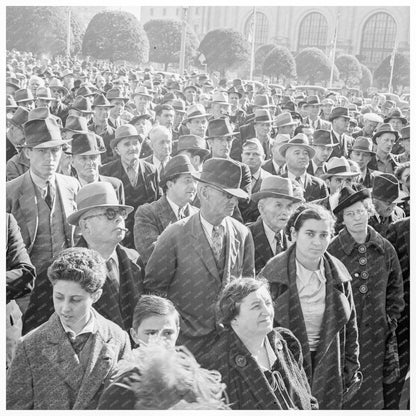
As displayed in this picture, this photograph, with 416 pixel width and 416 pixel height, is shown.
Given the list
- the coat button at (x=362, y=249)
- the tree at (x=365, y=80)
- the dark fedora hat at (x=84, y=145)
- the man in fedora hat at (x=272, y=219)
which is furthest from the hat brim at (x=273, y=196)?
the tree at (x=365, y=80)

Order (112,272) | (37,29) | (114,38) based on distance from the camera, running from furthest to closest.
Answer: (114,38), (37,29), (112,272)

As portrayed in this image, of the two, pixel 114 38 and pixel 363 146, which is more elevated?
pixel 114 38

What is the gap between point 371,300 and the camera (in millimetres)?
5367

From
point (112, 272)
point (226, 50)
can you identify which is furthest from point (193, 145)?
point (226, 50)

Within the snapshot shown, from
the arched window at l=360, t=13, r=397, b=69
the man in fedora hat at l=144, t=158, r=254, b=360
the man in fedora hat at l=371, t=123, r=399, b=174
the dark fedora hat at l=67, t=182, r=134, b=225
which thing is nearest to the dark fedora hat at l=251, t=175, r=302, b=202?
the man in fedora hat at l=144, t=158, r=254, b=360

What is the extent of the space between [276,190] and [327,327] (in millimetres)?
1510

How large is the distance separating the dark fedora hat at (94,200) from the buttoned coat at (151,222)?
831 millimetres

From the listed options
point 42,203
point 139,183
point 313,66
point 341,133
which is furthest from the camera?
point 313,66

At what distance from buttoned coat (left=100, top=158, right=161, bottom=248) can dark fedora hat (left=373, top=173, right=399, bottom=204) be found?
2176 millimetres

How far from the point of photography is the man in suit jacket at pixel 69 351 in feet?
11.4

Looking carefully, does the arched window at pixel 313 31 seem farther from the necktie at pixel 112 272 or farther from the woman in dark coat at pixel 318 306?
the necktie at pixel 112 272

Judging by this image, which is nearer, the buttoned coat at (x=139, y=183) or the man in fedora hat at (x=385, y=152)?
the buttoned coat at (x=139, y=183)

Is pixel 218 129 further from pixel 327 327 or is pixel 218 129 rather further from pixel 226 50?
pixel 226 50
